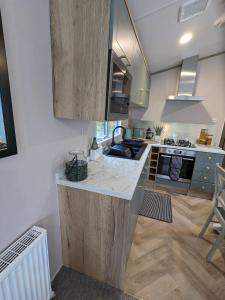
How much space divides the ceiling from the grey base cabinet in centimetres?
170

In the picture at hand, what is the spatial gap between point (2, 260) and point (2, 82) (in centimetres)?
86

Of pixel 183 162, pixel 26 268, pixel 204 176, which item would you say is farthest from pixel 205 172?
pixel 26 268

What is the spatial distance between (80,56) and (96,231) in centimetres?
123

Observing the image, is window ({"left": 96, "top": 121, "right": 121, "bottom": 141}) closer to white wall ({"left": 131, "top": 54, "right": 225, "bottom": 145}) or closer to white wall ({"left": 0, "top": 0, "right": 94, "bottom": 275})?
white wall ({"left": 0, "top": 0, "right": 94, "bottom": 275})

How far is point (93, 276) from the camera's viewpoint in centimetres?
136

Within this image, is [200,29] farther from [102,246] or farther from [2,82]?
[102,246]

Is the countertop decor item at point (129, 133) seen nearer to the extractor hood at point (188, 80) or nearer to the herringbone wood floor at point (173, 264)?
the extractor hood at point (188, 80)

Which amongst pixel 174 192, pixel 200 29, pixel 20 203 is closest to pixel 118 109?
pixel 20 203

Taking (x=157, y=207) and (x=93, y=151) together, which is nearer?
(x=93, y=151)

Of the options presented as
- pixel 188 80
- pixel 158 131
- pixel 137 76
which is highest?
pixel 188 80

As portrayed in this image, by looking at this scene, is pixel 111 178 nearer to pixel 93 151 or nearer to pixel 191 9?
pixel 93 151

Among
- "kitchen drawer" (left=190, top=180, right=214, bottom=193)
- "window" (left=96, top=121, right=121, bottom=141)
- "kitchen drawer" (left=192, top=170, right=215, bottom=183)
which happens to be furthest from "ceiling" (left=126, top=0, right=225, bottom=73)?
"kitchen drawer" (left=190, top=180, right=214, bottom=193)

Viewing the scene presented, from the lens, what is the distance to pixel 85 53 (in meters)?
0.92

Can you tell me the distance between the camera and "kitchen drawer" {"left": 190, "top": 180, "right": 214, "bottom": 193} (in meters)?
2.73
